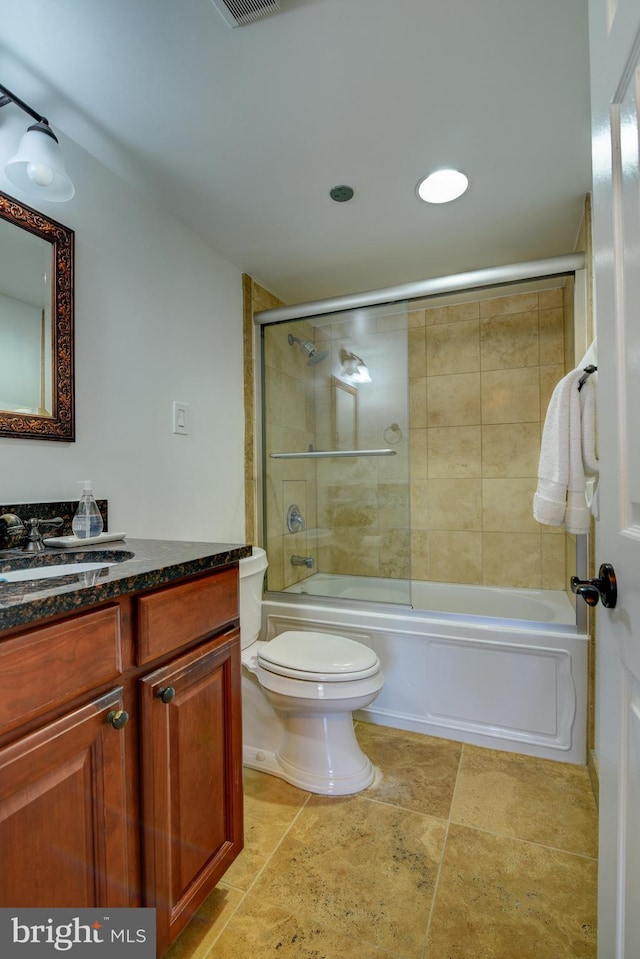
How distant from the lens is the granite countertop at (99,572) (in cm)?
68

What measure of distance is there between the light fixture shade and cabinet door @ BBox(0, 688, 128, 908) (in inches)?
50.0

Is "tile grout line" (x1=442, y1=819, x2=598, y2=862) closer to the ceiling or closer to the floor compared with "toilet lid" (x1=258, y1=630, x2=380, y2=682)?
closer to the floor

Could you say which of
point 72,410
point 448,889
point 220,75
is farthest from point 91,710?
point 220,75

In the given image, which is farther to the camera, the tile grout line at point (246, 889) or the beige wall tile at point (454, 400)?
the beige wall tile at point (454, 400)

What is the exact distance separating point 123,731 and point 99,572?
11.7 inches

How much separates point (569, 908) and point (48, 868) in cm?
126

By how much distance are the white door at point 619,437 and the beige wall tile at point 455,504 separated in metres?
2.05

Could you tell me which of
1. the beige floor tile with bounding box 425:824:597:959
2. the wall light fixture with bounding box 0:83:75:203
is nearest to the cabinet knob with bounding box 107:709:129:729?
the beige floor tile with bounding box 425:824:597:959

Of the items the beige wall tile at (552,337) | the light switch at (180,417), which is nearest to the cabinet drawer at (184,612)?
the light switch at (180,417)

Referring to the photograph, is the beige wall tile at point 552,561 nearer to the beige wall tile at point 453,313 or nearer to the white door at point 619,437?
the beige wall tile at point 453,313

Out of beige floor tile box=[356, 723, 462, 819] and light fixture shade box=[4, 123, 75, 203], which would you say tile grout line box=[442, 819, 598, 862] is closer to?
beige floor tile box=[356, 723, 462, 819]

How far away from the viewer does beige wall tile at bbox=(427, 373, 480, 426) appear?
2828 mm

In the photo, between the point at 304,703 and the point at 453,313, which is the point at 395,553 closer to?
the point at 304,703

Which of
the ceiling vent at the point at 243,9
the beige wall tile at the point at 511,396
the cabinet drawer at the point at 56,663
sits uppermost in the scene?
the ceiling vent at the point at 243,9
